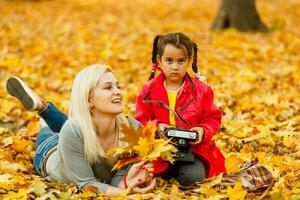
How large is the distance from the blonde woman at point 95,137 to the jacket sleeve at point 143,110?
106 mm

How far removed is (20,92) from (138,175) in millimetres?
1398

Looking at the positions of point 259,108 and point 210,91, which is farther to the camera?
point 259,108

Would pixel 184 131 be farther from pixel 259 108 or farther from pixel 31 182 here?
pixel 259 108

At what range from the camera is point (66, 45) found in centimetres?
1013

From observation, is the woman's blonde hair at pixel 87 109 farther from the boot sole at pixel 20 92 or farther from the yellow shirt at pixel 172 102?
the boot sole at pixel 20 92

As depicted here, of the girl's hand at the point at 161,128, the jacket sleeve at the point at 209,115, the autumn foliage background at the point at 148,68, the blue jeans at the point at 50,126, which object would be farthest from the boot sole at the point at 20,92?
the jacket sleeve at the point at 209,115

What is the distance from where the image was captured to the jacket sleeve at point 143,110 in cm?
387

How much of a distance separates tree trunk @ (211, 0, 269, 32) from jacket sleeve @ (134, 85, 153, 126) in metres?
7.68

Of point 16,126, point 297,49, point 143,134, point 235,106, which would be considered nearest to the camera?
point 143,134

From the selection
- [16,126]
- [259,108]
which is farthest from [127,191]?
[259,108]

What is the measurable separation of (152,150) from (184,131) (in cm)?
31

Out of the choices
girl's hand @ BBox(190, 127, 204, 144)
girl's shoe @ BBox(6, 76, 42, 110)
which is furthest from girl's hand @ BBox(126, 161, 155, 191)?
girl's shoe @ BBox(6, 76, 42, 110)

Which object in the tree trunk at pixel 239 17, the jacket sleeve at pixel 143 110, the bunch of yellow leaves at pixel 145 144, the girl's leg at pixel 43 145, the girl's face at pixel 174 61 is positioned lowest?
the girl's leg at pixel 43 145

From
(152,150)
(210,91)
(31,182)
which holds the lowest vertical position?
(31,182)
